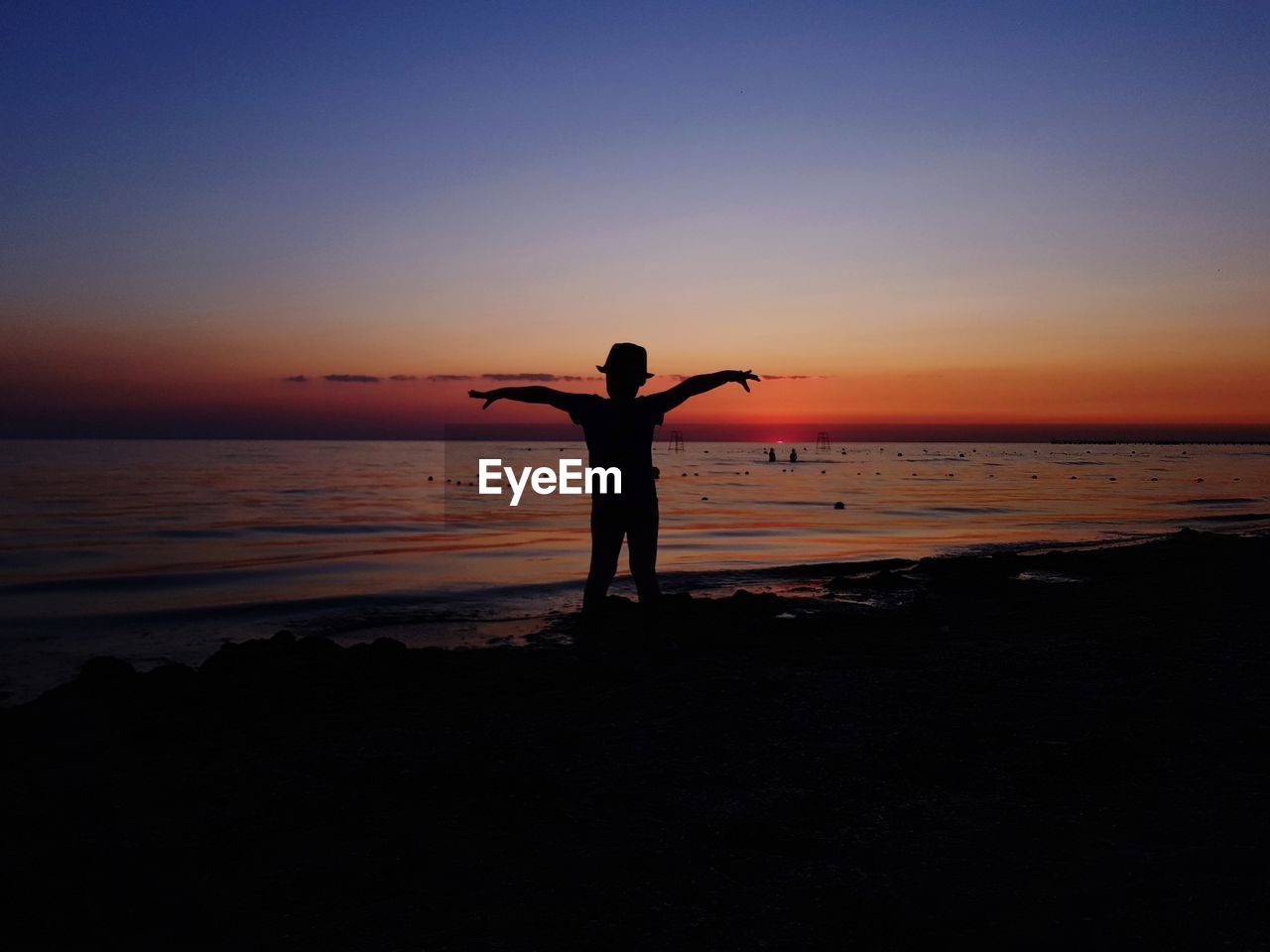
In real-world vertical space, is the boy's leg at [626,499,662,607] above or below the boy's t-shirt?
below

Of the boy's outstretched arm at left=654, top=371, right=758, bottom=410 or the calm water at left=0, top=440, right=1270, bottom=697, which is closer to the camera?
the boy's outstretched arm at left=654, top=371, right=758, bottom=410

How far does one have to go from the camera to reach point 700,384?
26.8ft

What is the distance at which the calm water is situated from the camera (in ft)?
38.6

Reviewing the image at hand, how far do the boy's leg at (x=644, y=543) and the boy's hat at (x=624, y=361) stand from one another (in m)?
1.34

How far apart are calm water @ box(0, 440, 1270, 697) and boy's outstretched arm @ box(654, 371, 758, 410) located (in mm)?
4039

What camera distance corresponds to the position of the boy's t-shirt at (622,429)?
8.30m

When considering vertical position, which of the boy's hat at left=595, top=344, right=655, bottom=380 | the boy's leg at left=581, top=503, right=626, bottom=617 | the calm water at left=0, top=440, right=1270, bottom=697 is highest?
the boy's hat at left=595, top=344, right=655, bottom=380

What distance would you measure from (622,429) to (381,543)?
1520 centimetres

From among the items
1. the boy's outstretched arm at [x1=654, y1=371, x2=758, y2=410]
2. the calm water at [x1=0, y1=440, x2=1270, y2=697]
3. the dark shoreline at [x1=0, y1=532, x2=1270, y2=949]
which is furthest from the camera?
the calm water at [x1=0, y1=440, x2=1270, y2=697]

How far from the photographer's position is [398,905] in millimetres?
3654

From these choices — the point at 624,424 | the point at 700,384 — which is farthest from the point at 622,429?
the point at 700,384

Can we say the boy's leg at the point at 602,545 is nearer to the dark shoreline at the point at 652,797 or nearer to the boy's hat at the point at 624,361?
the dark shoreline at the point at 652,797

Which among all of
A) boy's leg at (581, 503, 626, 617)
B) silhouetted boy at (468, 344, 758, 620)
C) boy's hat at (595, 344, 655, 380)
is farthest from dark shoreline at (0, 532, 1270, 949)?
boy's hat at (595, 344, 655, 380)

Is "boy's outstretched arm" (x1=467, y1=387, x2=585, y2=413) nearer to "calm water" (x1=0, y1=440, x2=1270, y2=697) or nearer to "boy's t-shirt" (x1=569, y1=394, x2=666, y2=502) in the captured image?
"boy's t-shirt" (x1=569, y1=394, x2=666, y2=502)
